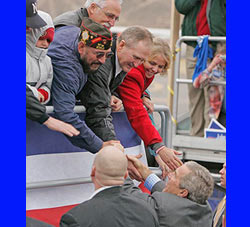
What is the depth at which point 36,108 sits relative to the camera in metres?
1.86

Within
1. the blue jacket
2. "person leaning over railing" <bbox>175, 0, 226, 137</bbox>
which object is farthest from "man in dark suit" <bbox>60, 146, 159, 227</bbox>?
"person leaning over railing" <bbox>175, 0, 226, 137</bbox>

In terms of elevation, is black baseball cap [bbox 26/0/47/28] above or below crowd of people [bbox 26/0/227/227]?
above

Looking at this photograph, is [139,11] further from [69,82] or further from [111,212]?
[111,212]

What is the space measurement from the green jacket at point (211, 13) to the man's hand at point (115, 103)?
2.29 m

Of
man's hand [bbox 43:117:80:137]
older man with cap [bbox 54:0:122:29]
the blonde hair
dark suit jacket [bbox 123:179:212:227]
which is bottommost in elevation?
dark suit jacket [bbox 123:179:212:227]

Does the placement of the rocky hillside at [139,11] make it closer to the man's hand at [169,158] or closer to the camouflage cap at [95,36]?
the man's hand at [169,158]

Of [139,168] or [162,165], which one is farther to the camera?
[162,165]

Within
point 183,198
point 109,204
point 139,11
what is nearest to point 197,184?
point 183,198

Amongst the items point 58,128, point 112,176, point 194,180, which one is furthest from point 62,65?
point 194,180

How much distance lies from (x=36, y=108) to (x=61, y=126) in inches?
5.1

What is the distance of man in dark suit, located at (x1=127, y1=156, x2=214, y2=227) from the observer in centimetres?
204

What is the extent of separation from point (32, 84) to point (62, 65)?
16 cm

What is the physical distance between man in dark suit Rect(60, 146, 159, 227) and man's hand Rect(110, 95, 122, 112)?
23.3 inches

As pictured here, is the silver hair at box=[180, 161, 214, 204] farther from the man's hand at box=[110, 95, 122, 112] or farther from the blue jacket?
the man's hand at box=[110, 95, 122, 112]
